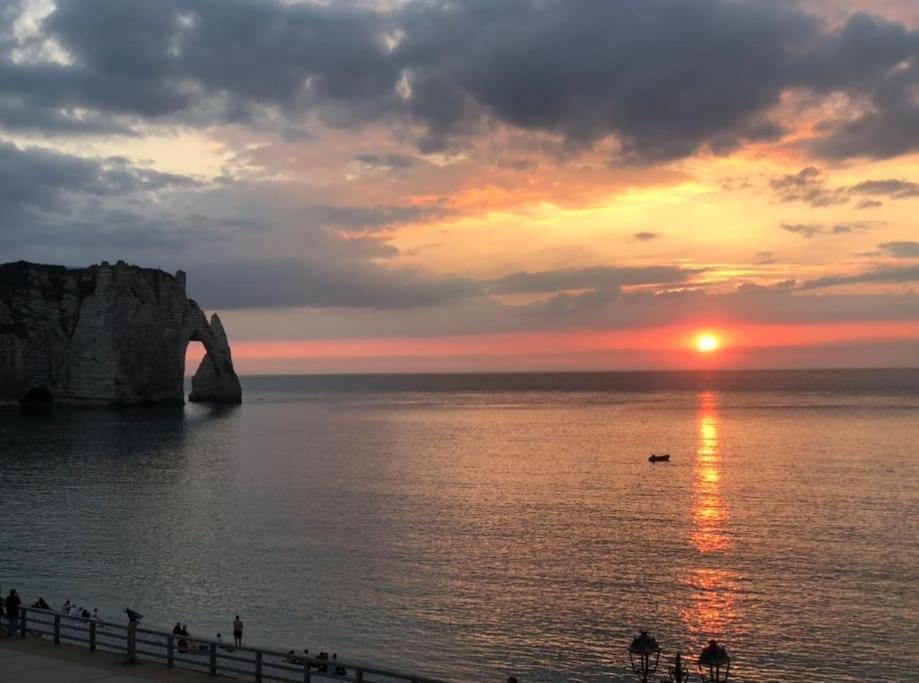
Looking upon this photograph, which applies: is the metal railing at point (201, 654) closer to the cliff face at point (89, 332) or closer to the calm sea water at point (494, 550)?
the calm sea water at point (494, 550)

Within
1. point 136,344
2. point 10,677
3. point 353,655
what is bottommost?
point 353,655

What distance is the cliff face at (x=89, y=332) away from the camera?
154 meters

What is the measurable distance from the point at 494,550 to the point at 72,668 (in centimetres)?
3105

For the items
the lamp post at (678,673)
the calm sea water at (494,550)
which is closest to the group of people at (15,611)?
the calm sea water at (494,550)

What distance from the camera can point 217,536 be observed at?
5334 cm

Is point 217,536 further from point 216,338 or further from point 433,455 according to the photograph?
point 216,338

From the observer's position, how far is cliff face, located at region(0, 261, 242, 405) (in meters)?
154

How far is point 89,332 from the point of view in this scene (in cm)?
15512

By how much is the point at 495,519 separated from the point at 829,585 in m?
24.0

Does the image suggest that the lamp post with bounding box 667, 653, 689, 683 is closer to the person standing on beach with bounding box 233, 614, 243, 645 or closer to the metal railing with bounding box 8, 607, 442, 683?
the metal railing with bounding box 8, 607, 442, 683

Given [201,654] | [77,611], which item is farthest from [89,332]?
[201,654]

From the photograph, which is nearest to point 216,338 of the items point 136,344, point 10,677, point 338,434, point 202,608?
point 136,344

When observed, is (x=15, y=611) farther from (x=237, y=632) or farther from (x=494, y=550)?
(x=494, y=550)

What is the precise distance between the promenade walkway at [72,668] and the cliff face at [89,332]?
14248cm
